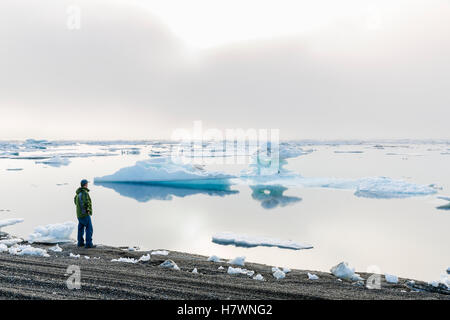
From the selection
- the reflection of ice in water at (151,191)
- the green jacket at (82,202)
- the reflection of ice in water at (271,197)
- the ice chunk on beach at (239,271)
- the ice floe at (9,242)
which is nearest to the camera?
the ice chunk on beach at (239,271)

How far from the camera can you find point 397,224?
9.94 meters

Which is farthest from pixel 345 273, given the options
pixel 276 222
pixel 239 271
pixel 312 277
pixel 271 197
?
pixel 271 197

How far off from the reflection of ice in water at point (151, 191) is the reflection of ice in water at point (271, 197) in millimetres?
1431

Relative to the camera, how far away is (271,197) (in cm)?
1583

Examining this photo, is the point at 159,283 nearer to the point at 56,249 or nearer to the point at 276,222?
the point at 56,249

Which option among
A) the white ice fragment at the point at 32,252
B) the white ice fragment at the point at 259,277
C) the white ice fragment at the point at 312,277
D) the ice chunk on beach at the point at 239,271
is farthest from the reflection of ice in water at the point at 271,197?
the white ice fragment at the point at 32,252

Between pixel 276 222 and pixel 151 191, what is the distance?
29.5ft

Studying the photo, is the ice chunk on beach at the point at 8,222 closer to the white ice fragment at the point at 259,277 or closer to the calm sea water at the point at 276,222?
the calm sea water at the point at 276,222

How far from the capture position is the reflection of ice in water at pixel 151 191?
1591 centimetres

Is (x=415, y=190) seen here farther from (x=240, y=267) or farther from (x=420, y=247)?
(x=240, y=267)

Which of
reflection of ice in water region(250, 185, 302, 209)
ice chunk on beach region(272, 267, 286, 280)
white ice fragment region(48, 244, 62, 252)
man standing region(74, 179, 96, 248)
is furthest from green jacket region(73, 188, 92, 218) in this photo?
reflection of ice in water region(250, 185, 302, 209)

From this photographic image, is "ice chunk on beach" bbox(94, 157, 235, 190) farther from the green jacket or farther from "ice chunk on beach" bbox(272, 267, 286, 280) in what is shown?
"ice chunk on beach" bbox(272, 267, 286, 280)

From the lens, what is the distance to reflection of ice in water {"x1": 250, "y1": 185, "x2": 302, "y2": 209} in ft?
45.6
